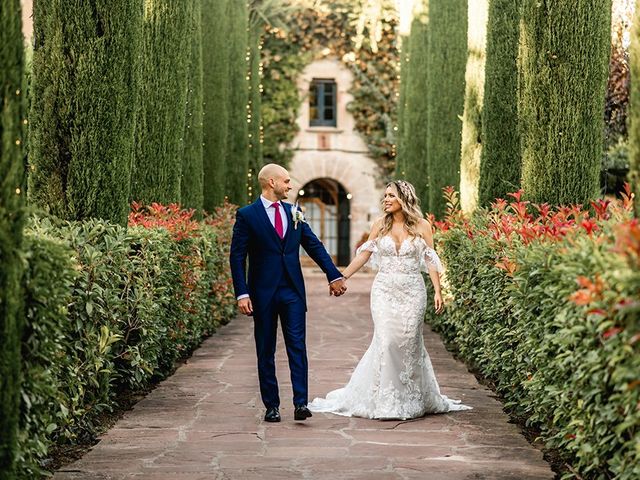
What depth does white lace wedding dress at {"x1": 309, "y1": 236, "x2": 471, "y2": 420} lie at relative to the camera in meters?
8.04

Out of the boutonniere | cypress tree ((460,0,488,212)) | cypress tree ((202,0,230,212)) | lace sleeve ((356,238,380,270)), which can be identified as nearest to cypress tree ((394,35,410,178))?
cypress tree ((202,0,230,212))

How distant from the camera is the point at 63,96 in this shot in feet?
28.1

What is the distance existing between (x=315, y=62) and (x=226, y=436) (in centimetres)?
2703

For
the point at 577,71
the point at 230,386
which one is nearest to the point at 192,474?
the point at 230,386

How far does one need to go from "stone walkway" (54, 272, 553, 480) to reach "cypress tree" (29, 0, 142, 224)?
174 cm

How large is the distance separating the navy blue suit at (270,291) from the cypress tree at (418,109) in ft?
42.5

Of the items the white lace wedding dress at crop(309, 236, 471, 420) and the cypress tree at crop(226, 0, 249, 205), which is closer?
the white lace wedding dress at crop(309, 236, 471, 420)

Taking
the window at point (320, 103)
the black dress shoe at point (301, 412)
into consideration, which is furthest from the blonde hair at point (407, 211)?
the window at point (320, 103)

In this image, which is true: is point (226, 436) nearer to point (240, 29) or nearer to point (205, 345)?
point (205, 345)

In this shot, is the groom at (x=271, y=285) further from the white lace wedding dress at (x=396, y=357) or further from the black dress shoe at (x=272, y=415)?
the white lace wedding dress at (x=396, y=357)

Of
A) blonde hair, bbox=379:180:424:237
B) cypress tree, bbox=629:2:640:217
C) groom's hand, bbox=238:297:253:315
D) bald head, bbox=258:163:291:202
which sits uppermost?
cypress tree, bbox=629:2:640:217

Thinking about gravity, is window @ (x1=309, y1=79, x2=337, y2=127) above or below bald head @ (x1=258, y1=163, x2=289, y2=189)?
above

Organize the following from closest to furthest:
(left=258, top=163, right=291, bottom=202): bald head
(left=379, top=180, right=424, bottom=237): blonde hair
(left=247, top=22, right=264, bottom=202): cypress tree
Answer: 1. (left=258, top=163, right=291, bottom=202): bald head
2. (left=379, top=180, right=424, bottom=237): blonde hair
3. (left=247, top=22, right=264, bottom=202): cypress tree

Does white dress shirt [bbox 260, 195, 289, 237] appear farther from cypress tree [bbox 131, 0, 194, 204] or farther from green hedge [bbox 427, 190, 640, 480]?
cypress tree [bbox 131, 0, 194, 204]
